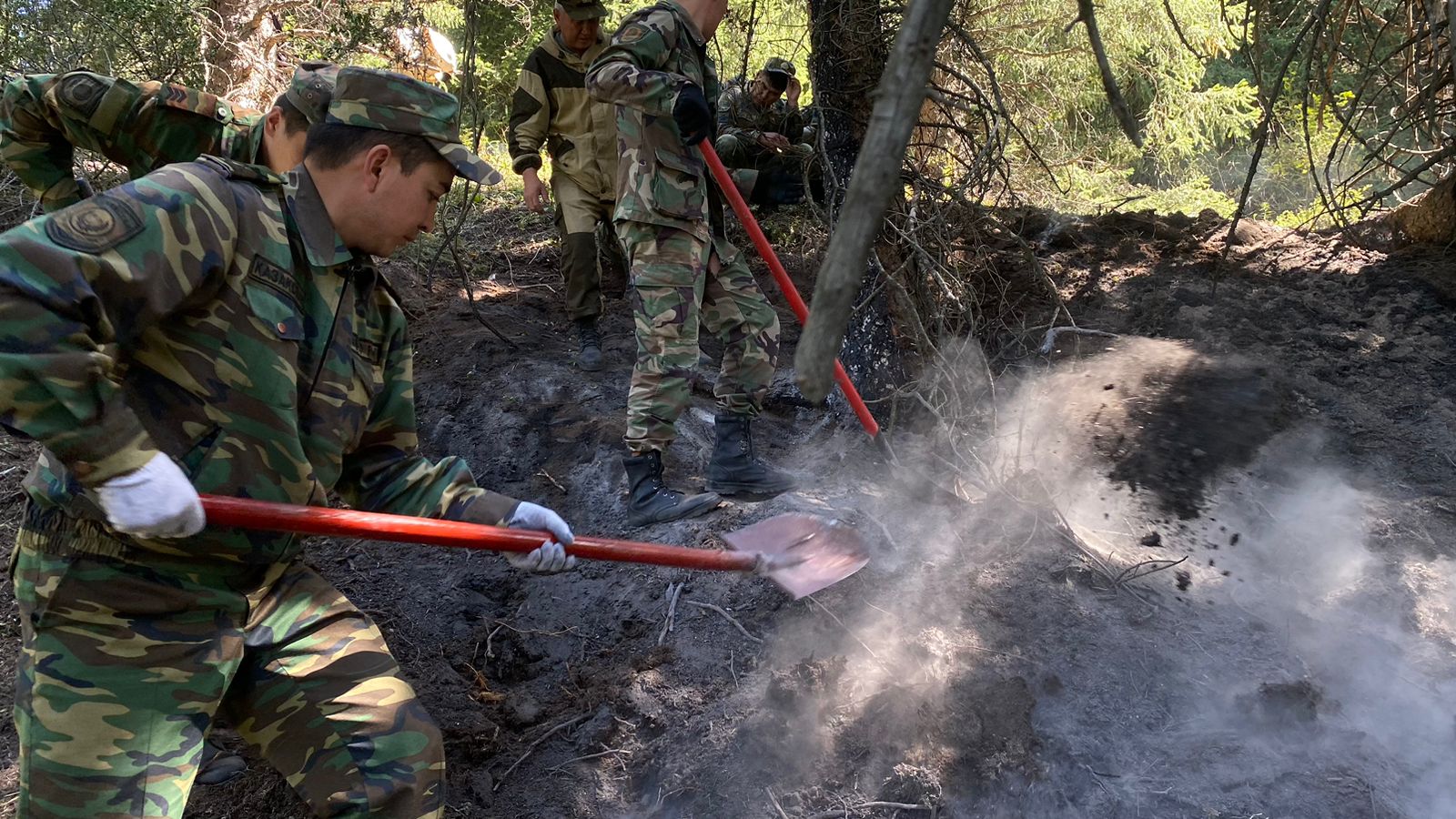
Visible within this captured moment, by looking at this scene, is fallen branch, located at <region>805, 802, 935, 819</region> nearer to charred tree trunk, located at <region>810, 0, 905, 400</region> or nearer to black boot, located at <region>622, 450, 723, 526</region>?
black boot, located at <region>622, 450, 723, 526</region>

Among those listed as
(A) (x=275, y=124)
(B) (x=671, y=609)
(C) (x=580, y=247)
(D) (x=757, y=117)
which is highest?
(A) (x=275, y=124)

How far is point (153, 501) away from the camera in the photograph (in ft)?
5.42

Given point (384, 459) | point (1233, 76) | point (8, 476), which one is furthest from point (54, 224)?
point (1233, 76)

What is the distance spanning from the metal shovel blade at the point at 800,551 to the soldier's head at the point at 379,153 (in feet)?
4.33

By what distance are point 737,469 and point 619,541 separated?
1.56 m

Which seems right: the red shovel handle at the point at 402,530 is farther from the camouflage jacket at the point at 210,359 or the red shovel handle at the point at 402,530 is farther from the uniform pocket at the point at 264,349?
the uniform pocket at the point at 264,349

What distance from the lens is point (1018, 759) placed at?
8.30 feet

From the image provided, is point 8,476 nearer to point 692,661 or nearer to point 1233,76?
point 692,661

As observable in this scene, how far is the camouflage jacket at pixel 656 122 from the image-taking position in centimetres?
330

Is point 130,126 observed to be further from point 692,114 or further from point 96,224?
point 692,114

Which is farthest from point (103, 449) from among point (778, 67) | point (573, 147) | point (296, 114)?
point (778, 67)

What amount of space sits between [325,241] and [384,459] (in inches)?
22.2

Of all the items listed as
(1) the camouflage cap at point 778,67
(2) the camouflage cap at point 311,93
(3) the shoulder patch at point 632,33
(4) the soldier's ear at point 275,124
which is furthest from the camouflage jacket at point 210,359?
(1) the camouflage cap at point 778,67

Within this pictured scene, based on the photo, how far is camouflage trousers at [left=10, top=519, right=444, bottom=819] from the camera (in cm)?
171
